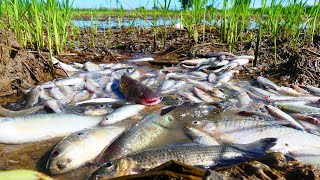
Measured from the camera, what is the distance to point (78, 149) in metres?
2.58

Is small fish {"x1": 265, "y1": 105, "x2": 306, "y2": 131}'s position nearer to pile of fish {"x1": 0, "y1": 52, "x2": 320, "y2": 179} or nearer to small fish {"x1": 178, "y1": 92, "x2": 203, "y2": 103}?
pile of fish {"x1": 0, "y1": 52, "x2": 320, "y2": 179}

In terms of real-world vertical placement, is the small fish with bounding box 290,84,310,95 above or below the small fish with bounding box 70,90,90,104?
above

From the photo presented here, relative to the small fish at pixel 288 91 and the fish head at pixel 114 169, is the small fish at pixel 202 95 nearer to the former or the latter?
the small fish at pixel 288 91

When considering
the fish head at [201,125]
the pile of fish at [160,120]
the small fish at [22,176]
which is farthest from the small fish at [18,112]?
the small fish at [22,176]

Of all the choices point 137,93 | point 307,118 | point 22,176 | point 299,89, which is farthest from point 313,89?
point 22,176

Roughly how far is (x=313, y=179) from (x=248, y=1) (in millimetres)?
5178

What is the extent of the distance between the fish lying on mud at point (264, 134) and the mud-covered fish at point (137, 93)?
71 cm

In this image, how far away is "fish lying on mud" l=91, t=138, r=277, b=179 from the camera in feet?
7.02

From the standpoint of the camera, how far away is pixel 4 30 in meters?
4.62

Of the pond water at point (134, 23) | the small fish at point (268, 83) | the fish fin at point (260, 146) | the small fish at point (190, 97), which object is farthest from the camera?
the pond water at point (134, 23)

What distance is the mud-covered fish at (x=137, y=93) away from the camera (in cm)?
400

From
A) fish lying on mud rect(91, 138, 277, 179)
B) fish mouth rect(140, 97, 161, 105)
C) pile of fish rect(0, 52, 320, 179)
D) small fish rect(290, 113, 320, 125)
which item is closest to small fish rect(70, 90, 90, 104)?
pile of fish rect(0, 52, 320, 179)

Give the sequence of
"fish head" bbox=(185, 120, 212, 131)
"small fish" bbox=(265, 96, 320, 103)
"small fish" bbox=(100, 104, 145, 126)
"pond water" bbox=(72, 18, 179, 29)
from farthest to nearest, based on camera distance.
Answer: "pond water" bbox=(72, 18, 179, 29) < "small fish" bbox=(265, 96, 320, 103) < "small fish" bbox=(100, 104, 145, 126) < "fish head" bbox=(185, 120, 212, 131)

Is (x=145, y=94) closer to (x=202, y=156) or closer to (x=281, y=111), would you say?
(x=281, y=111)
